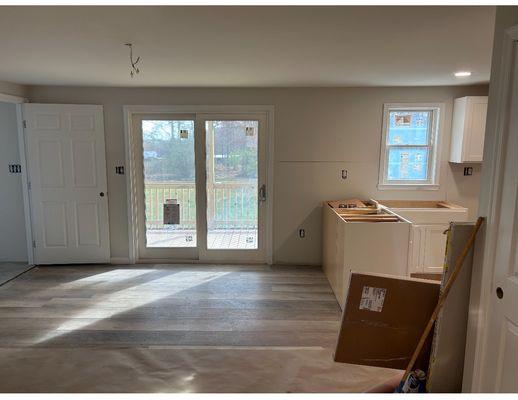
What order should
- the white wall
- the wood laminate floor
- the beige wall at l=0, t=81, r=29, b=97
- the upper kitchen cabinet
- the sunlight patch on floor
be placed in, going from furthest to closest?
A: the white wall → the upper kitchen cabinet → the beige wall at l=0, t=81, r=29, b=97 → the sunlight patch on floor → the wood laminate floor

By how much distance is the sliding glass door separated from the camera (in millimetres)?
4715

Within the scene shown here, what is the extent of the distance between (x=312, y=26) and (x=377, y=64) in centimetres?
130

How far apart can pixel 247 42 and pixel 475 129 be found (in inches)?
129

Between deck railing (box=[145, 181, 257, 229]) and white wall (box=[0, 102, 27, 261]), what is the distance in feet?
5.58

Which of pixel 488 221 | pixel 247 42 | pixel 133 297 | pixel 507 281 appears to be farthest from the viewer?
pixel 133 297

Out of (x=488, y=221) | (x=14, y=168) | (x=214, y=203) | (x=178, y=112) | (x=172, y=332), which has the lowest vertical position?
(x=172, y=332)

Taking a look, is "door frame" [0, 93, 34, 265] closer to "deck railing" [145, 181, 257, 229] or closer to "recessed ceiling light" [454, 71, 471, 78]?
"deck railing" [145, 181, 257, 229]

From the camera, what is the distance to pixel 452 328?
6.60ft

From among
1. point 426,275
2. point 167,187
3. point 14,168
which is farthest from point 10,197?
point 426,275

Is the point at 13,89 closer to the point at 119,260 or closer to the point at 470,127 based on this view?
the point at 119,260

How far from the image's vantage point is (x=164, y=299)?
12.4 feet

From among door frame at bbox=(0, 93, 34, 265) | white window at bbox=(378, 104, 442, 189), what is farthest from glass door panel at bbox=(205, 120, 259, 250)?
door frame at bbox=(0, 93, 34, 265)
